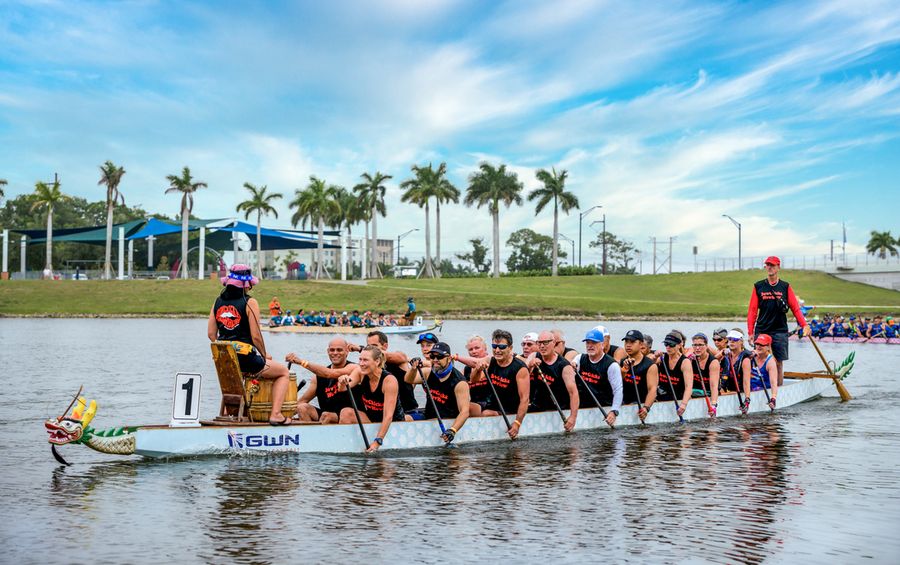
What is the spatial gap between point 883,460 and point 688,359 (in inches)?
178

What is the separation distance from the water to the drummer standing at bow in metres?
2.21

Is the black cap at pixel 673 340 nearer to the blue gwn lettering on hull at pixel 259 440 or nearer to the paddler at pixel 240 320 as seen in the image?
the blue gwn lettering on hull at pixel 259 440

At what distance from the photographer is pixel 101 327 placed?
193 feet

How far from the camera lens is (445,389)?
50.0 feet

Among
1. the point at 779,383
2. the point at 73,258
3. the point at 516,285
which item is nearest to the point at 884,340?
the point at 779,383

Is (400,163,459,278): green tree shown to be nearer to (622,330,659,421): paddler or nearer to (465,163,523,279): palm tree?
(465,163,523,279): palm tree

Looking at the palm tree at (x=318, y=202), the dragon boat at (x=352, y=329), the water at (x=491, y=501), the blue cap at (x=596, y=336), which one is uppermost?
the palm tree at (x=318, y=202)

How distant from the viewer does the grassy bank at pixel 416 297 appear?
7888 cm

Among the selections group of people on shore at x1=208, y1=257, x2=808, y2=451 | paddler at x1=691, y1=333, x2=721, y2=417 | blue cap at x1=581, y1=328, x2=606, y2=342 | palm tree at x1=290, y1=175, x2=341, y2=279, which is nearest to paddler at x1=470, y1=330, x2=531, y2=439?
group of people on shore at x1=208, y1=257, x2=808, y2=451

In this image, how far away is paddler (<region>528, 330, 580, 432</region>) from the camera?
53.8 ft

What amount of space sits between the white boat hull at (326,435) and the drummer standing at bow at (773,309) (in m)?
4.15

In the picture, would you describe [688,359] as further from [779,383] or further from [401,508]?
[401,508]

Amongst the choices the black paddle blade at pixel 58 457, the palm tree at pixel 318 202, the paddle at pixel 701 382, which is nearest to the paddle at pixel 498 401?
the paddle at pixel 701 382

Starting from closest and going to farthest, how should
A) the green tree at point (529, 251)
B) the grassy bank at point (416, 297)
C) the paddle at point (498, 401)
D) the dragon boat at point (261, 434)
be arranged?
the dragon boat at point (261, 434) < the paddle at point (498, 401) < the grassy bank at point (416, 297) < the green tree at point (529, 251)
